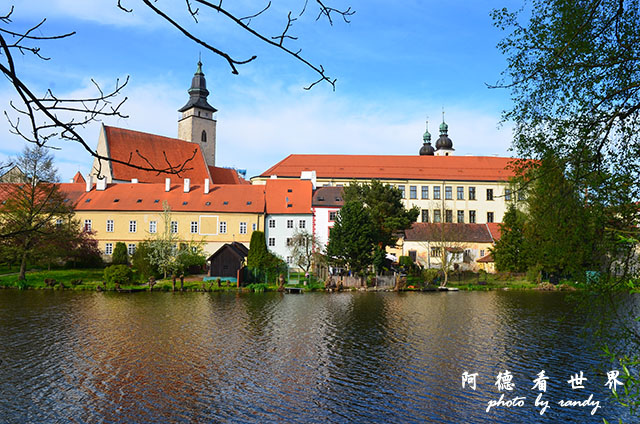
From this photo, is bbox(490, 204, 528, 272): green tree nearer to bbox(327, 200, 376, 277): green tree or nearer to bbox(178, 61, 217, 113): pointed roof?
bbox(327, 200, 376, 277): green tree

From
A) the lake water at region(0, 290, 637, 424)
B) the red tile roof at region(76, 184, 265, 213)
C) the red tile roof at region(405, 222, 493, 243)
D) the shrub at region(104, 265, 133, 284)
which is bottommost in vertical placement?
the lake water at region(0, 290, 637, 424)

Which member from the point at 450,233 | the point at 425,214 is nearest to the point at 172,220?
the point at 450,233

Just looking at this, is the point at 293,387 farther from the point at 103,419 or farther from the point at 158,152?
the point at 158,152

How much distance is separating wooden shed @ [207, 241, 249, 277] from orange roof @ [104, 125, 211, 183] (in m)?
20.6

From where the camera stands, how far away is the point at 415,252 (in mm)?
55594

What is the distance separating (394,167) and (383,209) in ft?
94.1

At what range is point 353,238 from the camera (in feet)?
135

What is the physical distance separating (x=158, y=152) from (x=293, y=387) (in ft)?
188

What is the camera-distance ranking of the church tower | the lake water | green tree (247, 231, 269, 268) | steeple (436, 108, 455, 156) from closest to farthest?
the lake water
green tree (247, 231, 269, 268)
the church tower
steeple (436, 108, 455, 156)

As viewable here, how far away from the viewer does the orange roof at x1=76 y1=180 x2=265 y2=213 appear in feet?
163

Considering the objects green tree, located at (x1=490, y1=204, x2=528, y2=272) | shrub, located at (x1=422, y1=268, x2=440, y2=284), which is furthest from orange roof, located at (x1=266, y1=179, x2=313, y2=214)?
green tree, located at (x1=490, y1=204, x2=528, y2=272)

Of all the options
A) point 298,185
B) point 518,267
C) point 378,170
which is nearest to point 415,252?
point 518,267

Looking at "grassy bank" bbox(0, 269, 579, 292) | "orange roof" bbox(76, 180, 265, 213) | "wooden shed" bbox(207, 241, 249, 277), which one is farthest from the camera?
"orange roof" bbox(76, 180, 265, 213)

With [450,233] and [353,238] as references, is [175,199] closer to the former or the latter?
[353,238]
